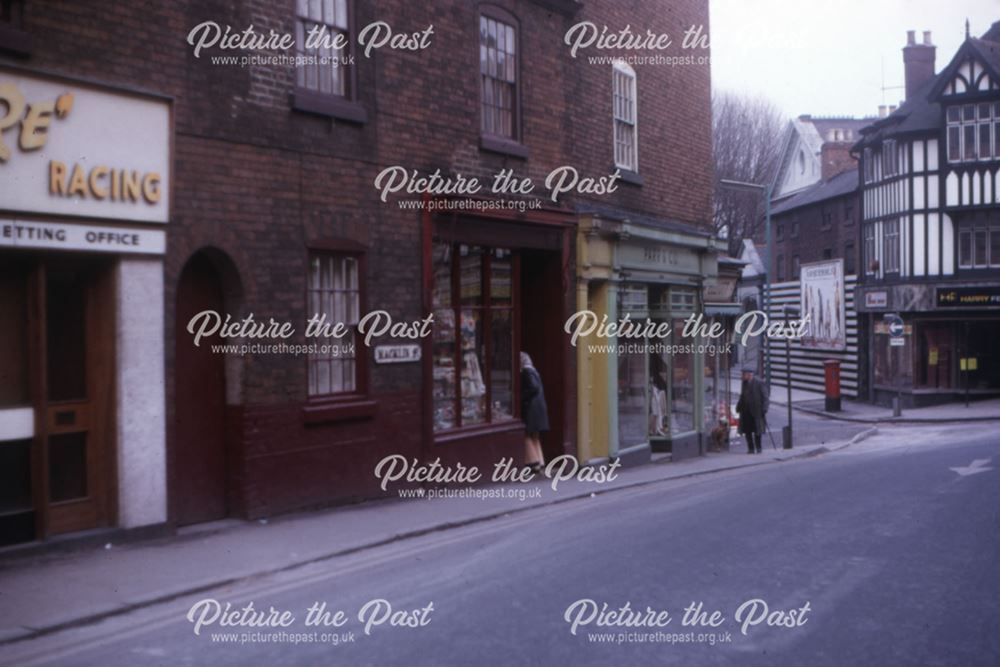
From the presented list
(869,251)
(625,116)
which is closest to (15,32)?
(625,116)

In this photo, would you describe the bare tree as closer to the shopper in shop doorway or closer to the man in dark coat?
the man in dark coat

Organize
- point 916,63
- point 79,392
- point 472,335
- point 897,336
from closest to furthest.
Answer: point 79,392 → point 472,335 → point 897,336 → point 916,63

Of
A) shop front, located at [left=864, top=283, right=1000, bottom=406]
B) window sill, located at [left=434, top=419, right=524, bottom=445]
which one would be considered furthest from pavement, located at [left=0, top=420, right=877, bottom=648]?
shop front, located at [left=864, top=283, right=1000, bottom=406]

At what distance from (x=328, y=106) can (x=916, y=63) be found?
35.7 m

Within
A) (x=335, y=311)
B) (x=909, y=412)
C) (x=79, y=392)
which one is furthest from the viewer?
(x=909, y=412)

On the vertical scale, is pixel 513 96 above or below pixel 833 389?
above

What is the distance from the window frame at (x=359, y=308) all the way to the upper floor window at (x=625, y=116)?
24.0ft

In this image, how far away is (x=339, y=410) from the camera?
480 inches

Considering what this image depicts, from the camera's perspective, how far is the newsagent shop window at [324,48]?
11953mm

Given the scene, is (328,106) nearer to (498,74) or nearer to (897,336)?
(498,74)

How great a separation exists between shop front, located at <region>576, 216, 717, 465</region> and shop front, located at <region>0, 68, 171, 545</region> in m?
8.28

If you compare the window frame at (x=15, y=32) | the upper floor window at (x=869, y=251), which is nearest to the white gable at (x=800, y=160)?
the upper floor window at (x=869, y=251)

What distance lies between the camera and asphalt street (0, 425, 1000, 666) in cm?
676

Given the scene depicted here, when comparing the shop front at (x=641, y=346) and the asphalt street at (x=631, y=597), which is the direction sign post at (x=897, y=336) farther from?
the asphalt street at (x=631, y=597)
